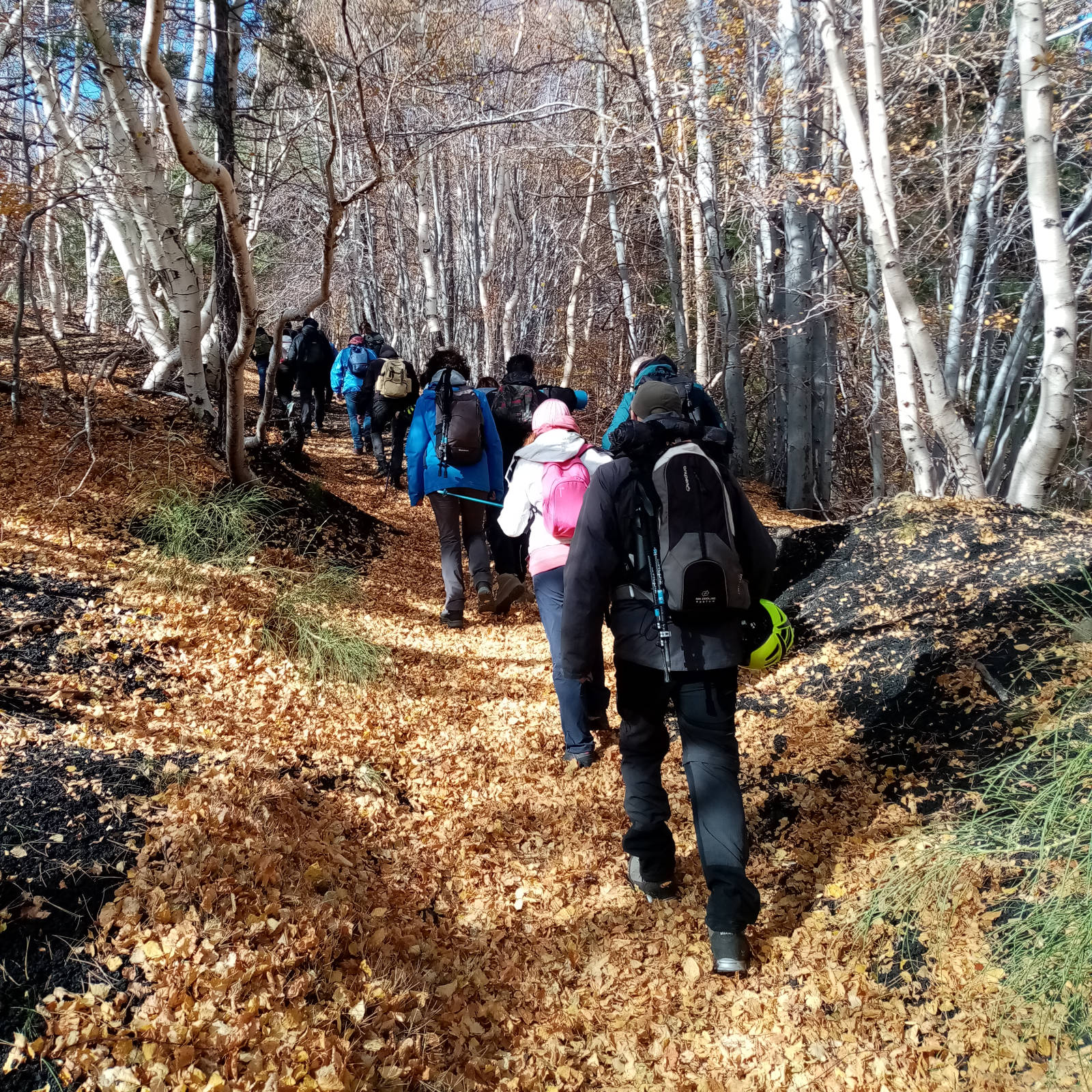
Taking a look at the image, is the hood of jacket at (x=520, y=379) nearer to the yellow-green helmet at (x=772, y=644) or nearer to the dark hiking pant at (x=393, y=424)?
the dark hiking pant at (x=393, y=424)

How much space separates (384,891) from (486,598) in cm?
341

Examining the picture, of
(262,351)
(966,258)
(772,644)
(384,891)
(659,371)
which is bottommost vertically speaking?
(384,891)

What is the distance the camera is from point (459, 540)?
5980 mm

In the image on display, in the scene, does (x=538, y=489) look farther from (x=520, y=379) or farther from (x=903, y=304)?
(x=903, y=304)

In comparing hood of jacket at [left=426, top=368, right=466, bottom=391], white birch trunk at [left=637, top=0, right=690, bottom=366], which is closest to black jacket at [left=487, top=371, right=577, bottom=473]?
hood of jacket at [left=426, top=368, right=466, bottom=391]

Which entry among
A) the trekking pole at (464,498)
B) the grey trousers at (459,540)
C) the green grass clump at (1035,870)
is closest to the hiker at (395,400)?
the grey trousers at (459,540)

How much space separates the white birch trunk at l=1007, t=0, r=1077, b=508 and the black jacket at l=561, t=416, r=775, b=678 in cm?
304

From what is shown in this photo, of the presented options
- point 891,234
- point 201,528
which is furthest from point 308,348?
point 891,234

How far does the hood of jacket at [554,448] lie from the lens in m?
4.07

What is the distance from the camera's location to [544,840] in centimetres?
353

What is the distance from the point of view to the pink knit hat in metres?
4.20

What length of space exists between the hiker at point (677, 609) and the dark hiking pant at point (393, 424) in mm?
6420

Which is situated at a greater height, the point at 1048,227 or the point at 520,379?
the point at 1048,227

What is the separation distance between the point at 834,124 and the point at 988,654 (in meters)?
9.68
